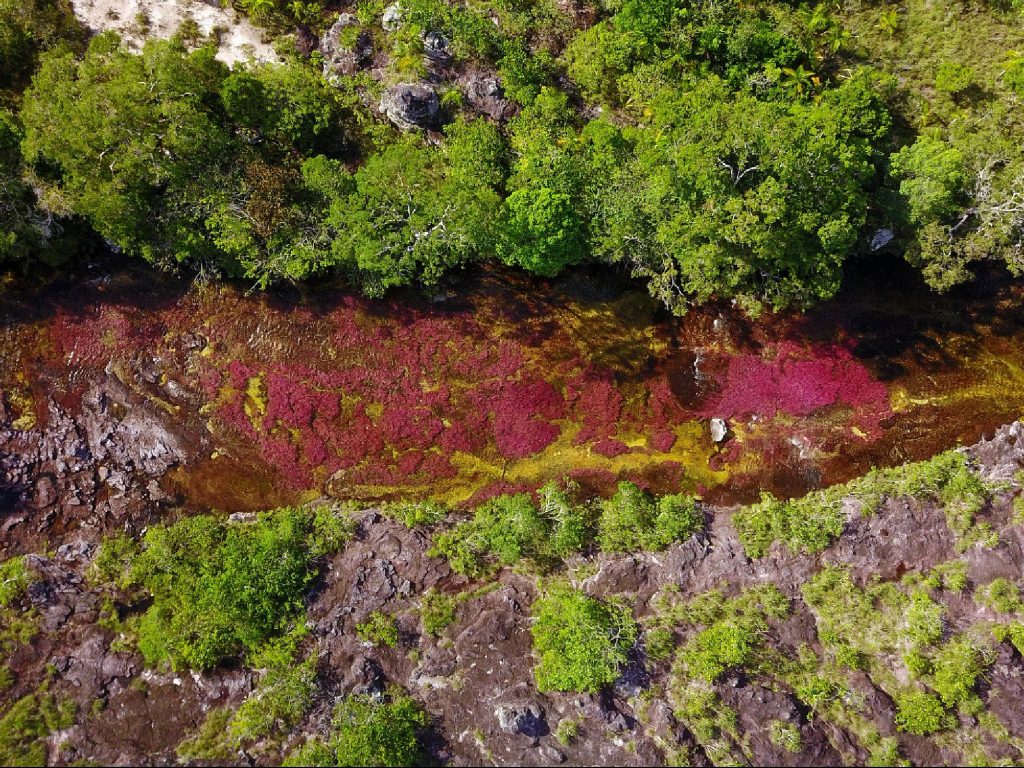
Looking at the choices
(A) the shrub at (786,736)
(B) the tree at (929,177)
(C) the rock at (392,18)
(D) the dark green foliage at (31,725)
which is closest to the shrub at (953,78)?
(B) the tree at (929,177)

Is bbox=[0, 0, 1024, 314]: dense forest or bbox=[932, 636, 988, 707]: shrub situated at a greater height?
bbox=[0, 0, 1024, 314]: dense forest

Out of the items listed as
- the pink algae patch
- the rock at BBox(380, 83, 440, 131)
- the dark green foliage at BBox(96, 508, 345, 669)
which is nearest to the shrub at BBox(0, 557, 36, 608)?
the dark green foliage at BBox(96, 508, 345, 669)

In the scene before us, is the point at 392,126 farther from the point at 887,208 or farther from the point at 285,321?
the point at 887,208

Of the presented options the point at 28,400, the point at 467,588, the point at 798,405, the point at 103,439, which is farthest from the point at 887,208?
the point at 28,400

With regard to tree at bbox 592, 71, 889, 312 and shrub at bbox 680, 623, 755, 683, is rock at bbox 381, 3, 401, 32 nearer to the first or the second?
tree at bbox 592, 71, 889, 312

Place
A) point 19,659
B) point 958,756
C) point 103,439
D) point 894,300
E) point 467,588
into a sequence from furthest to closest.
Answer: point 894,300 → point 103,439 → point 467,588 → point 19,659 → point 958,756

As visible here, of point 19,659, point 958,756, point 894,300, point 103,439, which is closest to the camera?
point 958,756

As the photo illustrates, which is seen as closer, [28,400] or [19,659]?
[19,659]
